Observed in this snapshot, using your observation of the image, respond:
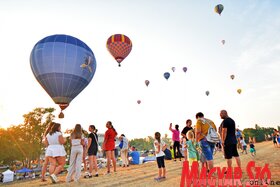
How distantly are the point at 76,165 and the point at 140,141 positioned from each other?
5274 inches

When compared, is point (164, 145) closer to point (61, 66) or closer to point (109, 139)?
point (109, 139)

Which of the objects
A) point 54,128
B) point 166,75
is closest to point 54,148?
point 54,128

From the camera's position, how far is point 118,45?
23.8 m

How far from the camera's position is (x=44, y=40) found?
20.9 meters

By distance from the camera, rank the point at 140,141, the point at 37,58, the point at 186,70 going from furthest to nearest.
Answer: the point at 140,141 < the point at 186,70 < the point at 37,58

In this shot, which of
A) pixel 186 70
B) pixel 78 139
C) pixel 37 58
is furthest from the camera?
pixel 186 70

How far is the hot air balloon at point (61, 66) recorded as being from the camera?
19.9m

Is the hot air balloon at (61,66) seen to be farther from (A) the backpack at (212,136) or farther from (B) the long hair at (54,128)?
(A) the backpack at (212,136)

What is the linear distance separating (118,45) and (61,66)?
654 centimetres

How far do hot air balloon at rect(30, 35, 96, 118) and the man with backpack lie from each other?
15700 millimetres

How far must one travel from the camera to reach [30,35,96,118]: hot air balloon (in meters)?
19.9

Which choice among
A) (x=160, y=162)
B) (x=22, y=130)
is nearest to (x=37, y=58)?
(x=160, y=162)

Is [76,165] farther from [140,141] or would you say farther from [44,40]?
[140,141]

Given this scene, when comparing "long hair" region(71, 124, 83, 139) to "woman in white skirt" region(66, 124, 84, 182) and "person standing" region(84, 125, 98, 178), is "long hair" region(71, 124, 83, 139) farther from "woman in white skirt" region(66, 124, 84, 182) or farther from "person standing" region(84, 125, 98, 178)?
"person standing" region(84, 125, 98, 178)
